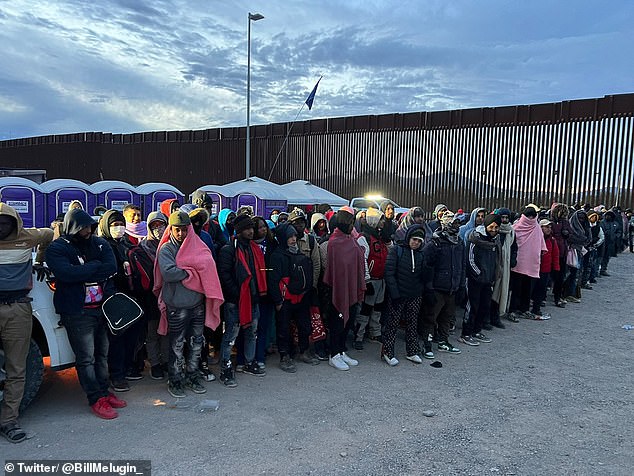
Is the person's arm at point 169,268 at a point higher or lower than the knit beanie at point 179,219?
lower

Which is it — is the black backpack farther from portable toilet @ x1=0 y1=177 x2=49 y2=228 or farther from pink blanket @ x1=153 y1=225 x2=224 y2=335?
portable toilet @ x1=0 y1=177 x2=49 y2=228

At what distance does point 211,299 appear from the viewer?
14.8ft

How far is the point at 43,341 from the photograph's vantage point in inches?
165

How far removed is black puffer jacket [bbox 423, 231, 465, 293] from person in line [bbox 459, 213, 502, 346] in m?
0.61

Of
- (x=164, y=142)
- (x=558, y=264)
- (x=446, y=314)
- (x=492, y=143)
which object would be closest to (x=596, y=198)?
(x=492, y=143)

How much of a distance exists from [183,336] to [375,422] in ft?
6.59

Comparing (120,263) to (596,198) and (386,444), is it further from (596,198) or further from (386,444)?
(596,198)

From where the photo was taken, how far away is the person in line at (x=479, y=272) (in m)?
6.57

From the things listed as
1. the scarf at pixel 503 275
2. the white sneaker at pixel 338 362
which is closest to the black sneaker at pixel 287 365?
the white sneaker at pixel 338 362

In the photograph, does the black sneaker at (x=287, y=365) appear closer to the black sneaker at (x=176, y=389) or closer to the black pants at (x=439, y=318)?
the black sneaker at (x=176, y=389)

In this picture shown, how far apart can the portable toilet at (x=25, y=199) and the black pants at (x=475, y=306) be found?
425 inches

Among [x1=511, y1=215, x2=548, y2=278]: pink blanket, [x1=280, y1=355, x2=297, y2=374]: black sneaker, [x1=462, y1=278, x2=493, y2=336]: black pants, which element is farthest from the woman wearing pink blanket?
[x1=280, y1=355, x2=297, y2=374]: black sneaker

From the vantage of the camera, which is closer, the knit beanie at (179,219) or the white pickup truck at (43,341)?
the white pickup truck at (43,341)

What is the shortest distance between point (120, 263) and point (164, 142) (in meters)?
29.7
